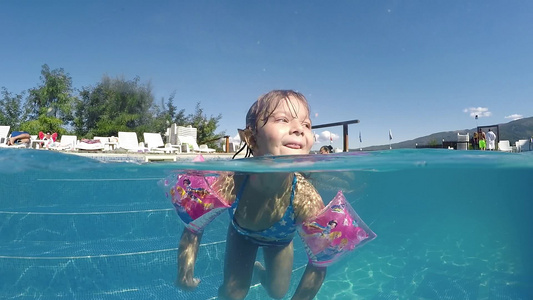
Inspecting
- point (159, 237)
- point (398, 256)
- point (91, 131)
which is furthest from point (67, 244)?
point (91, 131)

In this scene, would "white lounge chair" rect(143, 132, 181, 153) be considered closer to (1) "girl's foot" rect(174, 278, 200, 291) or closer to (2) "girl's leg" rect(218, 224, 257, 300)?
(1) "girl's foot" rect(174, 278, 200, 291)

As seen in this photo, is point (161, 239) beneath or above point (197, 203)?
beneath

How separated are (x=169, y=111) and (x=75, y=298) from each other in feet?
94.8

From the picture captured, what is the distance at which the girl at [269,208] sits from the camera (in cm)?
249

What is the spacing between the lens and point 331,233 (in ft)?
9.22

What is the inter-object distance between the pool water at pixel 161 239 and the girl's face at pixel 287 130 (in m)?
0.31

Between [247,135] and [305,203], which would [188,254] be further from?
[247,135]

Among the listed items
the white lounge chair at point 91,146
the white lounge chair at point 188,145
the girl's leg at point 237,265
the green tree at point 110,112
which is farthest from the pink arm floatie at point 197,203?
the green tree at point 110,112

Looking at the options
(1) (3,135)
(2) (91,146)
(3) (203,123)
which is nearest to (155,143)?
(2) (91,146)

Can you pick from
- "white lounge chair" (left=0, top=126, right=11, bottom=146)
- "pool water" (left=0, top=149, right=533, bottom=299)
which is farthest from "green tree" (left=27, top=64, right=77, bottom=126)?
"pool water" (left=0, top=149, right=533, bottom=299)

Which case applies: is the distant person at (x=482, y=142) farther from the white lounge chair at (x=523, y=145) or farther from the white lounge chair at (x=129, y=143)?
the white lounge chair at (x=129, y=143)

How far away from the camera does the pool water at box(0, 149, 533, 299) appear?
201 inches

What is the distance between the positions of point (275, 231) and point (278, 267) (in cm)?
59

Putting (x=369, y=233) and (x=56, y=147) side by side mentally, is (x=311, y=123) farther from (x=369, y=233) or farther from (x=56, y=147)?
(x=56, y=147)
